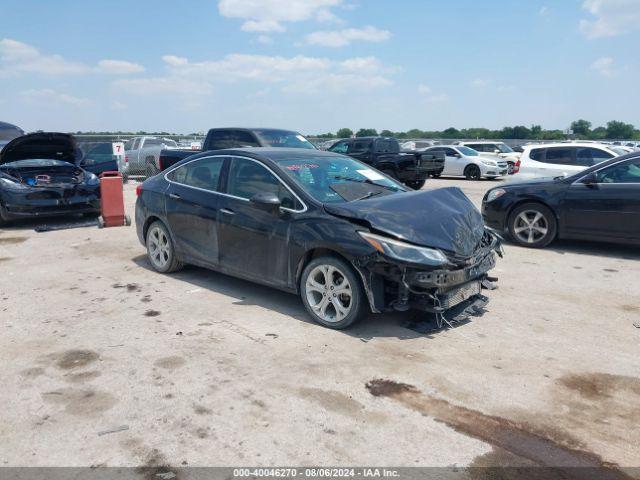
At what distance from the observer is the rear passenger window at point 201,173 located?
598 centimetres

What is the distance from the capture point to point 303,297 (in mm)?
4957

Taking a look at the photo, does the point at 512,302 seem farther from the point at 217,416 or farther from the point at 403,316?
the point at 217,416

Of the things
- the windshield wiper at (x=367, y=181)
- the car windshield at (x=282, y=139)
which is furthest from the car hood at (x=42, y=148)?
the windshield wiper at (x=367, y=181)

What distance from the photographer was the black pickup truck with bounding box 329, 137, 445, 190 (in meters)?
16.7

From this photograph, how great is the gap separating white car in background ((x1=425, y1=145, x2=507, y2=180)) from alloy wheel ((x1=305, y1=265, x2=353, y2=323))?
1840 centimetres

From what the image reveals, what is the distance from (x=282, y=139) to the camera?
40.1 ft

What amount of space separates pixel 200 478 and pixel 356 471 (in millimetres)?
814

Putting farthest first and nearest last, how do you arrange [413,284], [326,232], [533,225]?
[533,225], [326,232], [413,284]

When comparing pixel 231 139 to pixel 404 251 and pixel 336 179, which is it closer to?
pixel 336 179

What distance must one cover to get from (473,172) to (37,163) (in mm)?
17501

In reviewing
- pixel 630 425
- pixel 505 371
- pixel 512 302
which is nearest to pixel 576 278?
pixel 512 302

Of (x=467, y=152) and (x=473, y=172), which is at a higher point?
(x=467, y=152)

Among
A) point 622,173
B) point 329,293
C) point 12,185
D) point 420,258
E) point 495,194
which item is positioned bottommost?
point 329,293

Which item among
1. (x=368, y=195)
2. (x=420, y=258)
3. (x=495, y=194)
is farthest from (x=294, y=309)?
(x=495, y=194)
